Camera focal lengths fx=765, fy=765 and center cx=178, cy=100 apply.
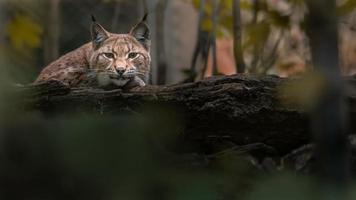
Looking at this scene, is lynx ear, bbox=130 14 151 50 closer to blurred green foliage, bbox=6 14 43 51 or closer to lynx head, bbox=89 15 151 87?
lynx head, bbox=89 15 151 87

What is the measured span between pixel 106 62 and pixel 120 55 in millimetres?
141

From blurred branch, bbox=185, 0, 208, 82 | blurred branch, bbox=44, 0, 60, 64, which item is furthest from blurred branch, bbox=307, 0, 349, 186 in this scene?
blurred branch, bbox=44, 0, 60, 64

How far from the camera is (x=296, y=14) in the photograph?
154 cm

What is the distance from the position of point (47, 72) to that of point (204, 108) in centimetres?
168

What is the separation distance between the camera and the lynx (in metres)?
5.15

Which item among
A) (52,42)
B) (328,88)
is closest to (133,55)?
(52,42)

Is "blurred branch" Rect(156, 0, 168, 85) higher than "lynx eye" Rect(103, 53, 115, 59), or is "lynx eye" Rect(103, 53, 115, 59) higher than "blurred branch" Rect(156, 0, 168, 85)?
"blurred branch" Rect(156, 0, 168, 85)

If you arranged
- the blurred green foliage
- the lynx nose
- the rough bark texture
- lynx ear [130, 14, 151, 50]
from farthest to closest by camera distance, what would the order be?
lynx ear [130, 14, 151, 50], the lynx nose, the rough bark texture, the blurred green foliage

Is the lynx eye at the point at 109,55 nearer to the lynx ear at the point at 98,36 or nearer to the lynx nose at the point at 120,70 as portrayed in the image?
the lynx ear at the point at 98,36

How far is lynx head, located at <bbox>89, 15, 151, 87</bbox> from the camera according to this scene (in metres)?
5.15

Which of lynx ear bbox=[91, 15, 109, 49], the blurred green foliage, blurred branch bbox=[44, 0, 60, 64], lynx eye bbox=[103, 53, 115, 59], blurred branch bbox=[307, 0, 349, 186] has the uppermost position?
blurred branch bbox=[44, 0, 60, 64]

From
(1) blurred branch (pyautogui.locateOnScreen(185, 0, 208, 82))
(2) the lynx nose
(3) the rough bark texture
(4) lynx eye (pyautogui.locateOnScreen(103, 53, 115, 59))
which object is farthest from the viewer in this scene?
(1) blurred branch (pyautogui.locateOnScreen(185, 0, 208, 82))

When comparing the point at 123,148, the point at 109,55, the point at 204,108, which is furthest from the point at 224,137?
the point at 123,148

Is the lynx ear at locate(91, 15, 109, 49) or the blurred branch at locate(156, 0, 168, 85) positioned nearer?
the lynx ear at locate(91, 15, 109, 49)
